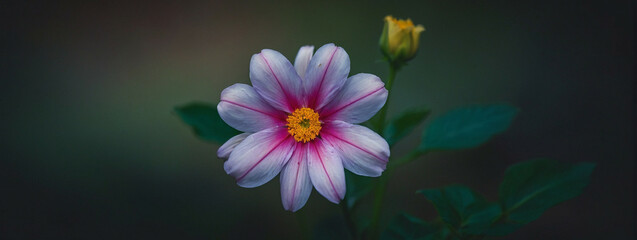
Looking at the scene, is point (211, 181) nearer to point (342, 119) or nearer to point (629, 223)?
point (342, 119)

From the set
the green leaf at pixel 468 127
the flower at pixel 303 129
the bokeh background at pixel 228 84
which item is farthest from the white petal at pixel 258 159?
the bokeh background at pixel 228 84

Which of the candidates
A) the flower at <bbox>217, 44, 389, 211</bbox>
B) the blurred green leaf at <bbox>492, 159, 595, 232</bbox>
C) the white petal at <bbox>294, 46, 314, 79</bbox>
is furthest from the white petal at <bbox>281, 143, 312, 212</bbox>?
the blurred green leaf at <bbox>492, 159, 595, 232</bbox>

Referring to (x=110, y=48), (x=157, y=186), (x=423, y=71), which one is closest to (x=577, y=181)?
(x=423, y=71)

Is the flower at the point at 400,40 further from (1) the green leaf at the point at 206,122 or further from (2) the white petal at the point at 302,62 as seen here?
(1) the green leaf at the point at 206,122

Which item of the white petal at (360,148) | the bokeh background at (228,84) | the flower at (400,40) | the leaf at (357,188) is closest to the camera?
the white petal at (360,148)

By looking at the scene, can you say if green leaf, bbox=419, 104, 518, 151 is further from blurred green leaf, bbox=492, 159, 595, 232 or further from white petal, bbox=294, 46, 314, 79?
white petal, bbox=294, 46, 314, 79
